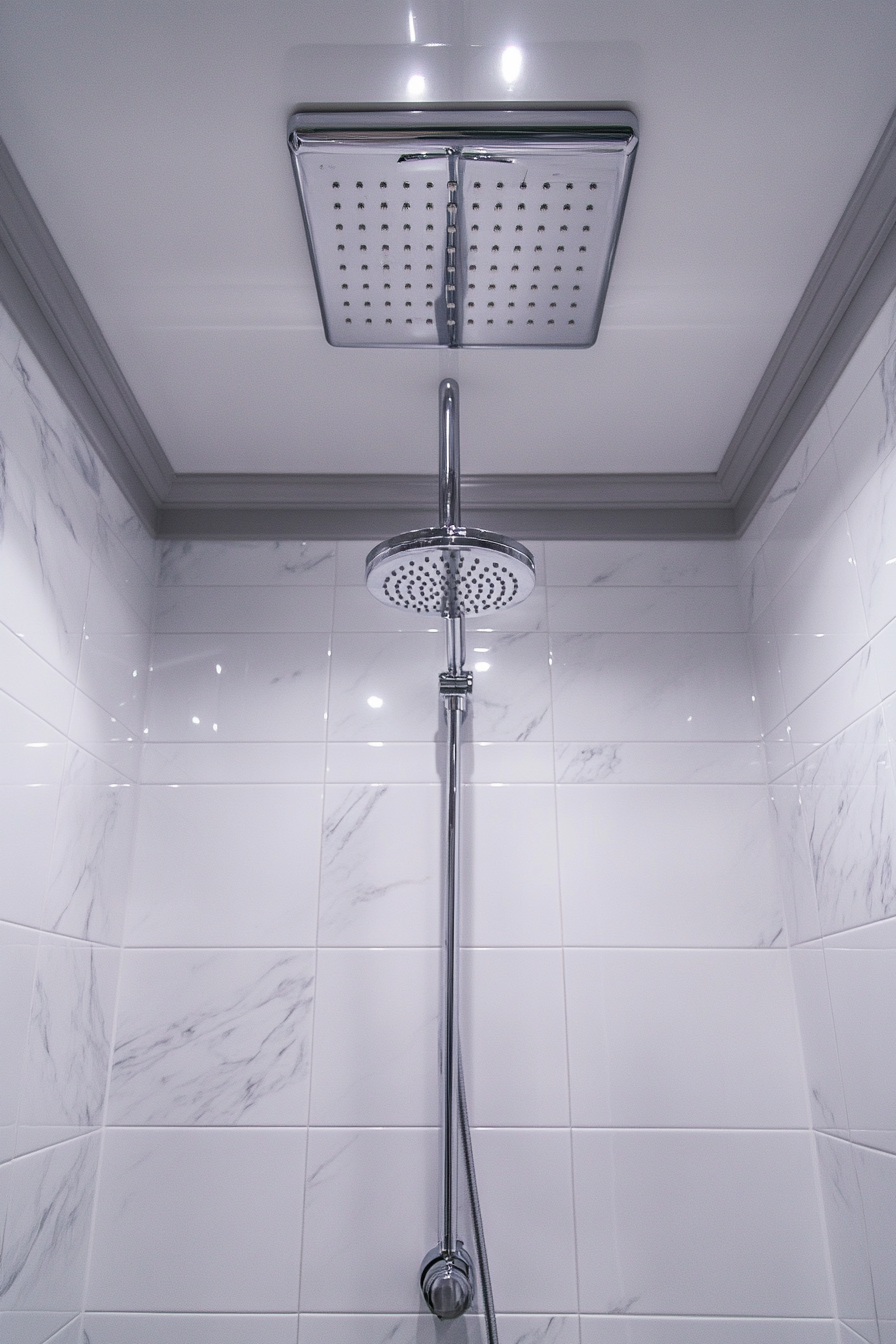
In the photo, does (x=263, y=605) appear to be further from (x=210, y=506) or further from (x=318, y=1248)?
(x=318, y=1248)

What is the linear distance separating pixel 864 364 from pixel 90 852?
43.7 inches

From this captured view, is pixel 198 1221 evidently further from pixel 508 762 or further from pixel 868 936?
pixel 868 936

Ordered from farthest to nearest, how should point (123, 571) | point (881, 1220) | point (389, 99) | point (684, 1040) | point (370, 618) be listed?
1. point (370, 618)
2. point (123, 571)
3. point (684, 1040)
4. point (881, 1220)
5. point (389, 99)

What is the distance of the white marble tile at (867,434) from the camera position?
0.97 m

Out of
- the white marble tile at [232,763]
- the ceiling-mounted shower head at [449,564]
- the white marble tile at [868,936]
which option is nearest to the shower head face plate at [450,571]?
the ceiling-mounted shower head at [449,564]

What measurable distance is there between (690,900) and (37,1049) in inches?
33.3

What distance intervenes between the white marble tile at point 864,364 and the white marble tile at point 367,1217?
104 centimetres

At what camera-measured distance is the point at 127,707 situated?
1.31 m

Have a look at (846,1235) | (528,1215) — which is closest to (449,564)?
(528,1215)

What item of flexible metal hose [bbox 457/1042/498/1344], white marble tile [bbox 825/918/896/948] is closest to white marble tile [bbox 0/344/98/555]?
flexible metal hose [bbox 457/1042/498/1344]

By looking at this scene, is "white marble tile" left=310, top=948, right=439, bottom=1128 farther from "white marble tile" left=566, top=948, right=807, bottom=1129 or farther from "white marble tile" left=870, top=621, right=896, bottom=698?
"white marble tile" left=870, top=621, right=896, bottom=698

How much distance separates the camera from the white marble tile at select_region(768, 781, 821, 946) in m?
1.19

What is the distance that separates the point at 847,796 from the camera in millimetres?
1077

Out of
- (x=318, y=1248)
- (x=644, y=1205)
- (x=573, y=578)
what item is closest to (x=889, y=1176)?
(x=644, y=1205)
